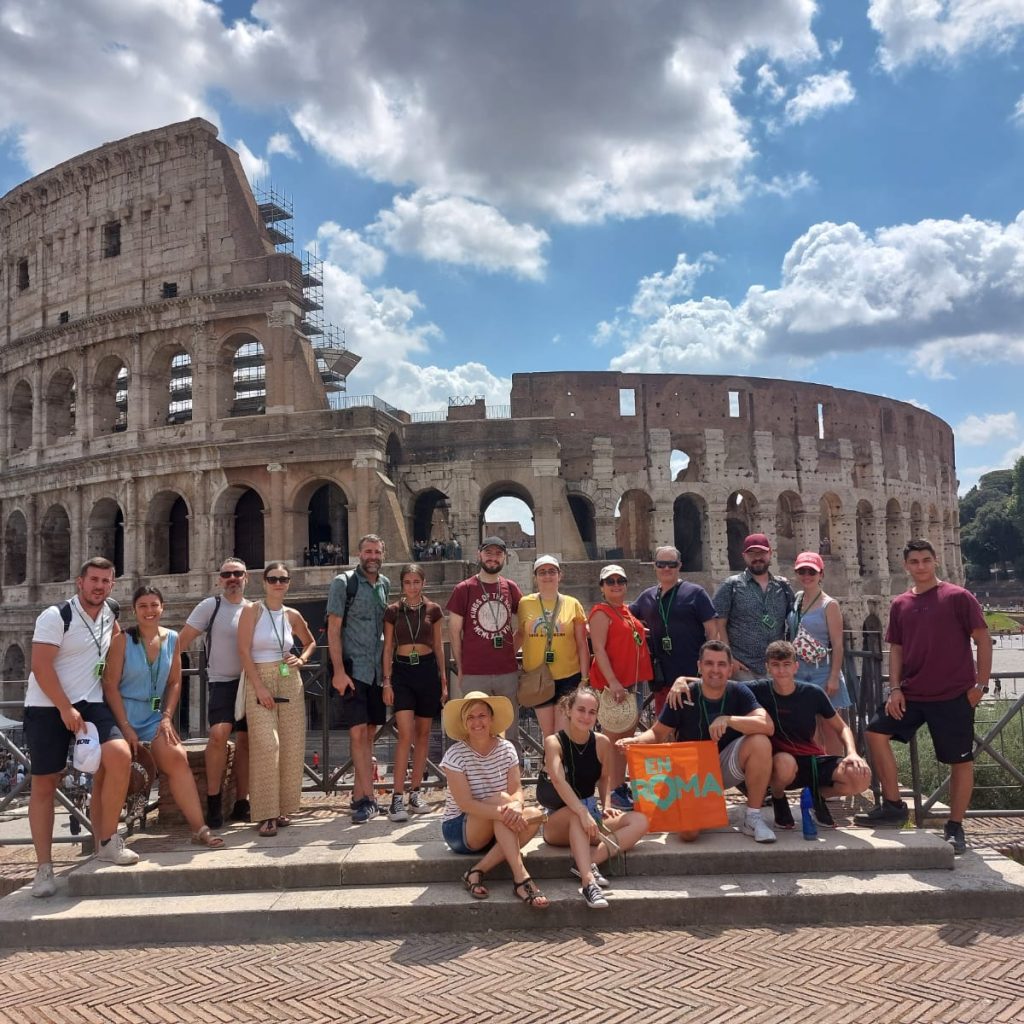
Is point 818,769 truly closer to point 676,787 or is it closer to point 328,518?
point 676,787

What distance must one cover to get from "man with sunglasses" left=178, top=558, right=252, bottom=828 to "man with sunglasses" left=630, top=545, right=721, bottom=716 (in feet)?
10.4

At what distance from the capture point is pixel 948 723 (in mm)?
5566

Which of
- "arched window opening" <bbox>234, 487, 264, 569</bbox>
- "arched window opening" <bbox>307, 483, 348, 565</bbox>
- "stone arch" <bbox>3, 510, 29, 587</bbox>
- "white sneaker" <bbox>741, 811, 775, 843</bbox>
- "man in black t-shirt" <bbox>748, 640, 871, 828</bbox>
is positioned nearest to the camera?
"white sneaker" <bbox>741, 811, 775, 843</bbox>

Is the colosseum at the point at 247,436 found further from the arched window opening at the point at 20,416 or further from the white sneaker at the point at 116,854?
the white sneaker at the point at 116,854

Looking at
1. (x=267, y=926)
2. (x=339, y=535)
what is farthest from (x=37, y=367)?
(x=267, y=926)

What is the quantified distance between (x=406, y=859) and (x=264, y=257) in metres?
20.9

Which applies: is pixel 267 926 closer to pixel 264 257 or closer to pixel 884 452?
pixel 264 257

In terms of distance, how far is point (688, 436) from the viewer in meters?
26.7

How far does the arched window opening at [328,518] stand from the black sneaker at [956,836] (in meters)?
19.5

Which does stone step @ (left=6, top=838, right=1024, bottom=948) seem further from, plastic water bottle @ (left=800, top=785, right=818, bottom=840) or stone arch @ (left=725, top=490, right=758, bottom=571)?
stone arch @ (left=725, top=490, right=758, bottom=571)

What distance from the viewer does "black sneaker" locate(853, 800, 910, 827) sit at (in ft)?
19.0

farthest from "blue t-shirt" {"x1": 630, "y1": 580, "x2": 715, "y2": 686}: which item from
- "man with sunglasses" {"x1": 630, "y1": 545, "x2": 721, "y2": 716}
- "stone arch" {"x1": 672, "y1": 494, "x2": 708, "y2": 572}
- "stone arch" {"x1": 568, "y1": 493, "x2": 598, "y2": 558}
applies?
"stone arch" {"x1": 672, "y1": 494, "x2": 708, "y2": 572}

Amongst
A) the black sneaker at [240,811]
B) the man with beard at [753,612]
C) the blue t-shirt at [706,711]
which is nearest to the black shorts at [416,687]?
the black sneaker at [240,811]

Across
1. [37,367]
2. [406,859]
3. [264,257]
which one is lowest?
[406,859]
